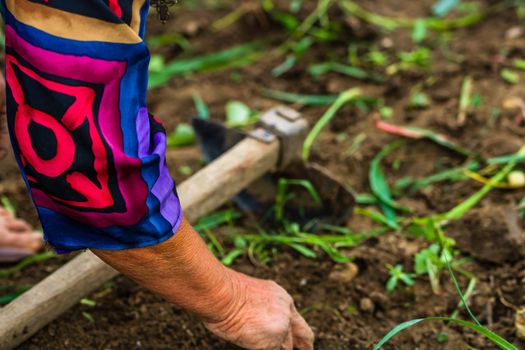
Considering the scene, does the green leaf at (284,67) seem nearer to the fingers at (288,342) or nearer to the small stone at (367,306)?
the small stone at (367,306)

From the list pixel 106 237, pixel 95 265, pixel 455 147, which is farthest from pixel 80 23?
pixel 455 147

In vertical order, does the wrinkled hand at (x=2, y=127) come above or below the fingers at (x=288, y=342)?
above

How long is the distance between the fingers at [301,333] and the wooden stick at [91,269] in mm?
503

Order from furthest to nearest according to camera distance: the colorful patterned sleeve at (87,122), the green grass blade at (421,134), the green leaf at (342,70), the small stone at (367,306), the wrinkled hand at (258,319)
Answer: the green leaf at (342,70) → the green grass blade at (421,134) → the small stone at (367,306) → the wrinkled hand at (258,319) → the colorful patterned sleeve at (87,122)

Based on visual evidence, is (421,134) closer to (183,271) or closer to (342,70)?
(342,70)

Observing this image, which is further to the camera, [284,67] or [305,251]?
[284,67]

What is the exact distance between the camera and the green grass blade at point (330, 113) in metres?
2.76

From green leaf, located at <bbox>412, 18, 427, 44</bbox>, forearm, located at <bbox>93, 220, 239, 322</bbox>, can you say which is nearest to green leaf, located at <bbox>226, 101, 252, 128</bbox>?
green leaf, located at <bbox>412, 18, 427, 44</bbox>

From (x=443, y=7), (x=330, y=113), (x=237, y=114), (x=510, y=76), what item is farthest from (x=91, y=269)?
(x=443, y=7)

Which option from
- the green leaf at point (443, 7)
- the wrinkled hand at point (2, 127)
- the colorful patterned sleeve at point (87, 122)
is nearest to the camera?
the colorful patterned sleeve at point (87, 122)

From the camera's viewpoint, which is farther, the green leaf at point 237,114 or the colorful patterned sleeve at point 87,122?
the green leaf at point 237,114

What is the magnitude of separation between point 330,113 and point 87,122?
1797 mm

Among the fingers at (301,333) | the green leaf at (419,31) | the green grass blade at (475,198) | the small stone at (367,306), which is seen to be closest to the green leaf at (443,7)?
the green leaf at (419,31)

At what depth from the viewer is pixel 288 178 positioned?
236cm
